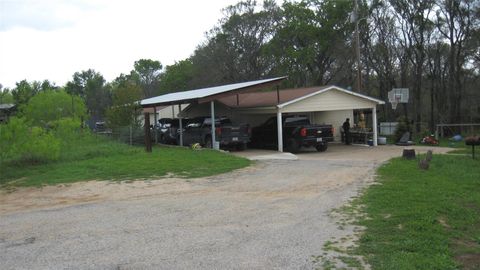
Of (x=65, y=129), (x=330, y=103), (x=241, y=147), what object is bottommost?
(x=241, y=147)

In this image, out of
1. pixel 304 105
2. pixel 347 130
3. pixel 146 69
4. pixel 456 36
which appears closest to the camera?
pixel 304 105

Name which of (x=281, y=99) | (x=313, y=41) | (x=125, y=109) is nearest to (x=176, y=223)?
(x=281, y=99)

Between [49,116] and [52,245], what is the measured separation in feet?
67.7

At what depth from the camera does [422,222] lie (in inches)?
287

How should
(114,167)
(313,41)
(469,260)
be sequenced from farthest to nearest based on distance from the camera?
(313,41), (114,167), (469,260)

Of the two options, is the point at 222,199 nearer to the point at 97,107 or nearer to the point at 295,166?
the point at 295,166

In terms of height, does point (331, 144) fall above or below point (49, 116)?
below

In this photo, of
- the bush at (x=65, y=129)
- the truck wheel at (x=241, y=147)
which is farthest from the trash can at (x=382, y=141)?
the bush at (x=65, y=129)

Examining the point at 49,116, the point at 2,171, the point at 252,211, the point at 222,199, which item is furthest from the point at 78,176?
the point at 49,116

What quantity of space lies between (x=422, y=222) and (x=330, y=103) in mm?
17683

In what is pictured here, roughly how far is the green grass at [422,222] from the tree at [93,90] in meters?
60.4

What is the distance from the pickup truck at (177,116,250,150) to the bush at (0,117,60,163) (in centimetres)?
779

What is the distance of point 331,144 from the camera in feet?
91.9

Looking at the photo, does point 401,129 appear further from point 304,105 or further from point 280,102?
point 280,102
